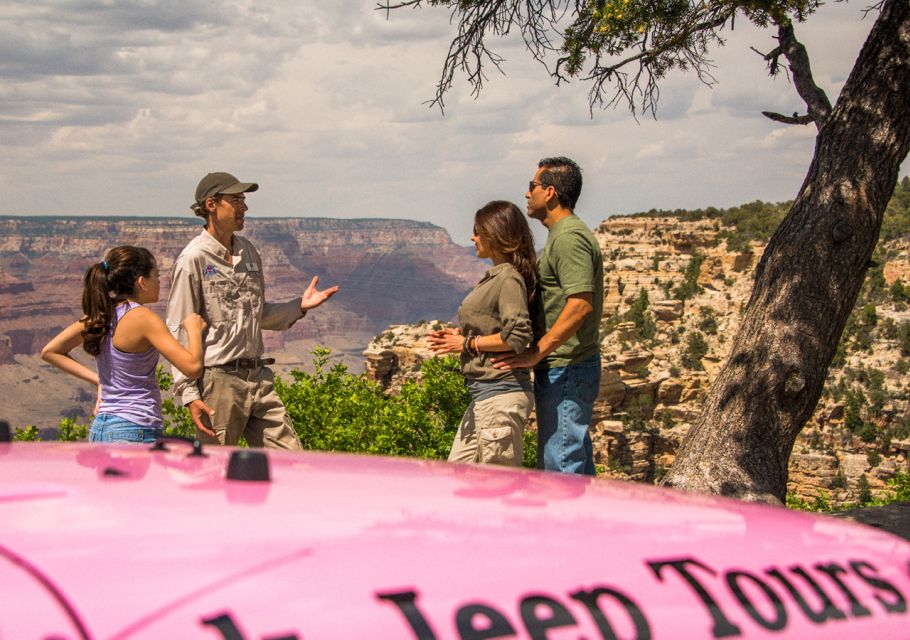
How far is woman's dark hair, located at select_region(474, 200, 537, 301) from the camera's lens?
438cm

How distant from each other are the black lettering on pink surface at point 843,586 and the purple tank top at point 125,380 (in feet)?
10.0

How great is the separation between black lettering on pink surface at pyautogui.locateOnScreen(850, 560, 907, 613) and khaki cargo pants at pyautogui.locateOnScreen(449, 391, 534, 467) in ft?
8.22

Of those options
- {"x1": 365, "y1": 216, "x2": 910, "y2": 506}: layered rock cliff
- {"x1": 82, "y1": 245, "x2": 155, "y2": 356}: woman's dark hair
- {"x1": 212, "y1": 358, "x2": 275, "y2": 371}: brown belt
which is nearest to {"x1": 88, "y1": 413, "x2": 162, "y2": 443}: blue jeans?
{"x1": 82, "y1": 245, "x2": 155, "y2": 356}: woman's dark hair

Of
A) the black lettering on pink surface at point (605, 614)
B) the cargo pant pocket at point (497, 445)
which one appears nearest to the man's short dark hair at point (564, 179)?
the cargo pant pocket at point (497, 445)

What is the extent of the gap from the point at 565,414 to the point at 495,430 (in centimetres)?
36

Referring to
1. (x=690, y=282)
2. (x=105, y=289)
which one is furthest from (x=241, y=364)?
(x=690, y=282)

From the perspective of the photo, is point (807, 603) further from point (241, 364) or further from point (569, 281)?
point (241, 364)

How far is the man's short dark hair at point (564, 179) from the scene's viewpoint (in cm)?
457

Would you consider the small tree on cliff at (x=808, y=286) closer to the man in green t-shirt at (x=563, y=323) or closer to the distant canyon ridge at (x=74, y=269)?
the man in green t-shirt at (x=563, y=323)

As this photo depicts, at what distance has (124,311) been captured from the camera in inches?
165

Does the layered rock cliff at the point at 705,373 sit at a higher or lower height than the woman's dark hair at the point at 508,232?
lower

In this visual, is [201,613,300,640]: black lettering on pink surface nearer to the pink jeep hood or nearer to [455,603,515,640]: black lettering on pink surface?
the pink jeep hood

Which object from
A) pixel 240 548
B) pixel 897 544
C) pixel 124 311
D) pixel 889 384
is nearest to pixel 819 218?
pixel 124 311

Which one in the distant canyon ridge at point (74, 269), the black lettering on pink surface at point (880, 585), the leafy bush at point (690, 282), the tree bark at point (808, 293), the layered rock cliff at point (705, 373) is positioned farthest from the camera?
the distant canyon ridge at point (74, 269)
